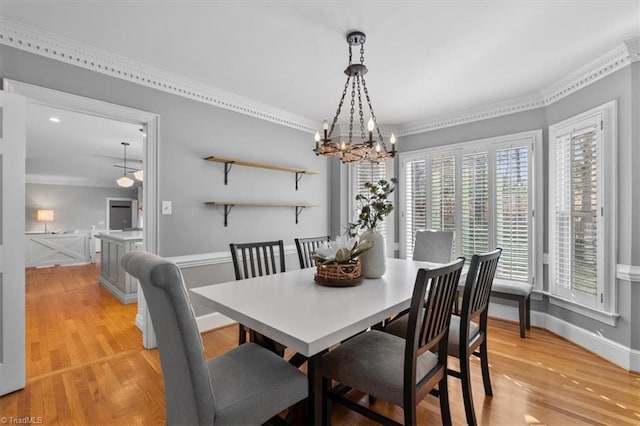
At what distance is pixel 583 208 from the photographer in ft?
9.01

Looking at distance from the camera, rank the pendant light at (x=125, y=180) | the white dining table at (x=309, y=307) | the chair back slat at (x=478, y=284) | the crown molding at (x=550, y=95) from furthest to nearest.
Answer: the pendant light at (x=125, y=180) → the crown molding at (x=550, y=95) → the chair back slat at (x=478, y=284) → the white dining table at (x=309, y=307)

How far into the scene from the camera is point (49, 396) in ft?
6.53

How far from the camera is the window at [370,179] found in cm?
431

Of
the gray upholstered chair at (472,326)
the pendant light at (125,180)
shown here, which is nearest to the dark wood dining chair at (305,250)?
the gray upholstered chair at (472,326)

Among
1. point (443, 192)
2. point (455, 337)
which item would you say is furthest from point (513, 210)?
point (455, 337)

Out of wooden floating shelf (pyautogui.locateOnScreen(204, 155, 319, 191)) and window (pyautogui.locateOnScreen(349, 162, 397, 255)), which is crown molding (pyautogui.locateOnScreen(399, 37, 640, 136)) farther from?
wooden floating shelf (pyautogui.locateOnScreen(204, 155, 319, 191))

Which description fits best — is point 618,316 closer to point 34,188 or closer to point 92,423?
point 92,423

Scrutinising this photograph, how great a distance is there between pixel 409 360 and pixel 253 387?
0.66m

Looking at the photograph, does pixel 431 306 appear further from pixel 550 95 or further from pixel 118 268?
pixel 118 268

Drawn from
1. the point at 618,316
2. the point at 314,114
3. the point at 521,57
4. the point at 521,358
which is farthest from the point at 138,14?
the point at 618,316

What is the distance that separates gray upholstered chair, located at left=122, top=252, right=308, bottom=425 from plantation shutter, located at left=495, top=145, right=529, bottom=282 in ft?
9.98

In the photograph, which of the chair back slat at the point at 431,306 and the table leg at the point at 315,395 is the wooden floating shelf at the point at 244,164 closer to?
the table leg at the point at 315,395

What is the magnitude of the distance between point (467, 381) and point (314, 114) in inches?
129

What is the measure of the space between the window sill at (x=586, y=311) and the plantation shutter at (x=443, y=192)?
1117 mm
